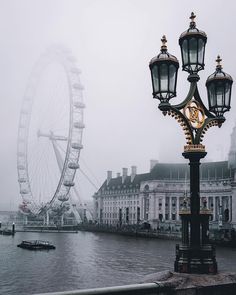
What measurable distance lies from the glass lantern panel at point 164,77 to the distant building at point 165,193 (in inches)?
3122

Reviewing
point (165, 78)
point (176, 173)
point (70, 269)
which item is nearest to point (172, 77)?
point (165, 78)

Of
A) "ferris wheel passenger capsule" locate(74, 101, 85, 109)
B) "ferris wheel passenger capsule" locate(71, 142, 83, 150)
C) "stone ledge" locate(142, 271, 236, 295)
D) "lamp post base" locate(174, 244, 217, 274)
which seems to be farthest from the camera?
"ferris wheel passenger capsule" locate(71, 142, 83, 150)

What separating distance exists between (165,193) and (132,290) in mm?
108559

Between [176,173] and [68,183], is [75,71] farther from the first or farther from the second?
[176,173]

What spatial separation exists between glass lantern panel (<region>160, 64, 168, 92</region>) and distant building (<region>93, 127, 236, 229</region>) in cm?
7930

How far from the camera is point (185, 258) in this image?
24.1 feet

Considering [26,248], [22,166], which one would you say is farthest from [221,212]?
[26,248]

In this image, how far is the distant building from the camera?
102m

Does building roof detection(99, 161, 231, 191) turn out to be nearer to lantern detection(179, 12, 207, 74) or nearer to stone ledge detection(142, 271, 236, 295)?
lantern detection(179, 12, 207, 74)

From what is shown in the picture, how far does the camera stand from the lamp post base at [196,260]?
7.20 meters

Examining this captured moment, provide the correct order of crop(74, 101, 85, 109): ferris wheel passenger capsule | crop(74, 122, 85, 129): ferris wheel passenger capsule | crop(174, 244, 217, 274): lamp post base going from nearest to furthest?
crop(174, 244, 217, 274): lamp post base < crop(74, 101, 85, 109): ferris wheel passenger capsule < crop(74, 122, 85, 129): ferris wheel passenger capsule

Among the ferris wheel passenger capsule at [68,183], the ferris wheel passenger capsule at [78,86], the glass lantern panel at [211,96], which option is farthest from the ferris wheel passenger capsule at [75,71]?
the glass lantern panel at [211,96]

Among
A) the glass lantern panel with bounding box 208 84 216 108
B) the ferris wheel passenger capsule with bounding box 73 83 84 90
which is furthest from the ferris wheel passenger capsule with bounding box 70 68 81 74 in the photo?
the glass lantern panel with bounding box 208 84 216 108

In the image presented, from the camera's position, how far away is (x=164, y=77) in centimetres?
786
